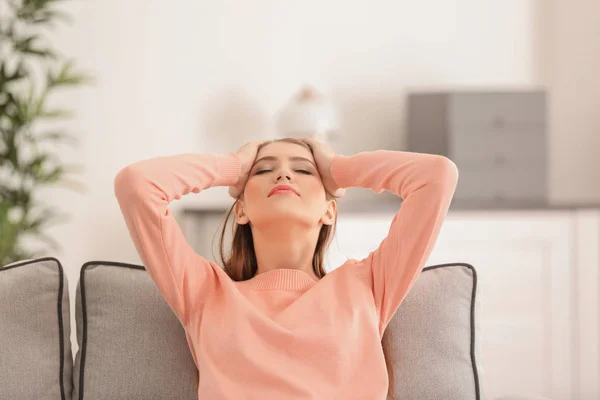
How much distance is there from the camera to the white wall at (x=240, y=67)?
3.65 m

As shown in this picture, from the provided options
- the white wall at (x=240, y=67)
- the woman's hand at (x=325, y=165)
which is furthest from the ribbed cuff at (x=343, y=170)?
the white wall at (x=240, y=67)

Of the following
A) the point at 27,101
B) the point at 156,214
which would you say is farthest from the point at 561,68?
the point at 156,214

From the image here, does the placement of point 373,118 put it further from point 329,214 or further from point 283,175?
point 283,175

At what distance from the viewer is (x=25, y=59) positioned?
3.62 metres

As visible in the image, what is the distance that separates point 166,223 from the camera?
5.25 feet

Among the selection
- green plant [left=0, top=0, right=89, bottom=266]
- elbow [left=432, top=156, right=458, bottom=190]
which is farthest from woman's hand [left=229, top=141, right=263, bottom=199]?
green plant [left=0, top=0, right=89, bottom=266]

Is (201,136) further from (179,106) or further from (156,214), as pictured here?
(156,214)

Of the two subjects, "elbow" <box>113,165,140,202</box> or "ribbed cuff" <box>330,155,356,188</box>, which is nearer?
"elbow" <box>113,165,140,202</box>

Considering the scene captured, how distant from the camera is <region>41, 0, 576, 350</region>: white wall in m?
3.65

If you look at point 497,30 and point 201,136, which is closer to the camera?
point 201,136

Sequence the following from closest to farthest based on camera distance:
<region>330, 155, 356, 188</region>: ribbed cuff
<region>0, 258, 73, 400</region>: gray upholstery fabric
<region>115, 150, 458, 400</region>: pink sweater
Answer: <region>115, 150, 458, 400</region>: pink sweater → <region>0, 258, 73, 400</region>: gray upholstery fabric → <region>330, 155, 356, 188</region>: ribbed cuff

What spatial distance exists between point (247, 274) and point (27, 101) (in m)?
1.82

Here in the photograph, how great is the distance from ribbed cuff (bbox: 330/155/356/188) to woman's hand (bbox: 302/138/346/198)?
0.02 meters

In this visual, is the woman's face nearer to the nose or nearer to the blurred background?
the nose
